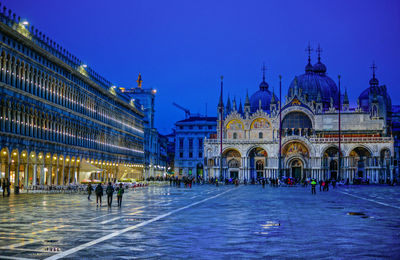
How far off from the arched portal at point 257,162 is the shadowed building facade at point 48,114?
3872 centimetres

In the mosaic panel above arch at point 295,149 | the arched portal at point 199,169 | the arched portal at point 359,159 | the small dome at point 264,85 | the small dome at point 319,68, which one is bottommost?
the arched portal at point 199,169

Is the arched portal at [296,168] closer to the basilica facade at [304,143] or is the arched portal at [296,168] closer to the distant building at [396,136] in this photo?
the basilica facade at [304,143]

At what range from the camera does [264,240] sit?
54.0 ft

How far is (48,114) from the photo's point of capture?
6078 centimetres

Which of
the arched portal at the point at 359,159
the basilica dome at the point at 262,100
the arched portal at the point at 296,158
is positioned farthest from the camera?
the basilica dome at the point at 262,100

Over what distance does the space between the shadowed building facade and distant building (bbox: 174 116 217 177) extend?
52.6 metres

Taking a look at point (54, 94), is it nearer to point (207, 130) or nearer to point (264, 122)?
point (264, 122)

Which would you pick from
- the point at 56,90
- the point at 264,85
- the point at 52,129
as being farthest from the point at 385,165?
the point at 52,129

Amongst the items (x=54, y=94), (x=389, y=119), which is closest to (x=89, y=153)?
(x=54, y=94)

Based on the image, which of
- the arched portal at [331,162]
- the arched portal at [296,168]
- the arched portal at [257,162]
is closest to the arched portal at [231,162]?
the arched portal at [257,162]

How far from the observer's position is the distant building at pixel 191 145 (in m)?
142

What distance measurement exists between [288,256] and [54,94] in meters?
53.4

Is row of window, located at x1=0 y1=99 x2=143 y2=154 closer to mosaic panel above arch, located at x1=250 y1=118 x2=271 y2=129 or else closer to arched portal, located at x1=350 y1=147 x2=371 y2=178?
mosaic panel above arch, located at x1=250 y1=118 x2=271 y2=129

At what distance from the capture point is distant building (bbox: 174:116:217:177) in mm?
142375
